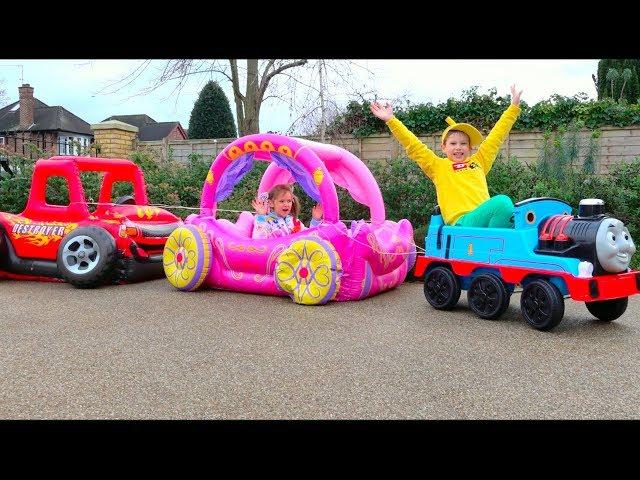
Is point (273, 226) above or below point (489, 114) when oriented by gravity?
below

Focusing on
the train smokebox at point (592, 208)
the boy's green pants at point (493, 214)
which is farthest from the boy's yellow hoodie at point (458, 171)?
the train smokebox at point (592, 208)

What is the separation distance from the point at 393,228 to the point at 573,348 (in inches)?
112

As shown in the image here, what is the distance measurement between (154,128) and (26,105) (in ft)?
28.9

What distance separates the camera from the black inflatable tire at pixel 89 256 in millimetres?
7102

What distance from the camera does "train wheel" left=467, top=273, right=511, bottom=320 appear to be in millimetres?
5551

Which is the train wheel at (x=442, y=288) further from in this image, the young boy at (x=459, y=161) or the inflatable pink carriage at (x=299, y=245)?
the inflatable pink carriage at (x=299, y=245)

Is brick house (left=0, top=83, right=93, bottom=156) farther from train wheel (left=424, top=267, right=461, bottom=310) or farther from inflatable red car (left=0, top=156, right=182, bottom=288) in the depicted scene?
train wheel (left=424, top=267, right=461, bottom=310)

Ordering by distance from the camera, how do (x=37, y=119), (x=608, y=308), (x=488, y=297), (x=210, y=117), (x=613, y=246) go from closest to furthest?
1. (x=613, y=246)
2. (x=608, y=308)
3. (x=488, y=297)
4. (x=210, y=117)
5. (x=37, y=119)

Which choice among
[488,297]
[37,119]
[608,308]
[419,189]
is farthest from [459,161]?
[37,119]

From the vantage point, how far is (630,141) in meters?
10.7

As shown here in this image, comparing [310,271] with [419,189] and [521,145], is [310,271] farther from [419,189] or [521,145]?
[521,145]

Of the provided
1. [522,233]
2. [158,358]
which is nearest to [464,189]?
[522,233]

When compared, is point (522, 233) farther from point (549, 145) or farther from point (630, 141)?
point (630, 141)

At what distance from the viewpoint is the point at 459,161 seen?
21.0ft
